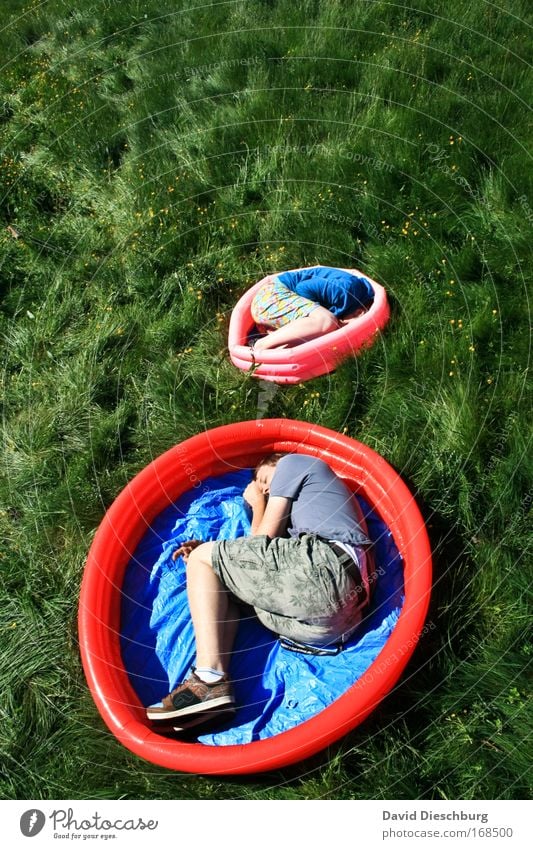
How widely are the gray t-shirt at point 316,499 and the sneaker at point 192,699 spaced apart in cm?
89

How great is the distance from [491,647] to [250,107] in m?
5.14

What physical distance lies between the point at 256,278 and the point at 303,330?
82 cm

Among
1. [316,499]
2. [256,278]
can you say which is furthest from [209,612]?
[256,278]

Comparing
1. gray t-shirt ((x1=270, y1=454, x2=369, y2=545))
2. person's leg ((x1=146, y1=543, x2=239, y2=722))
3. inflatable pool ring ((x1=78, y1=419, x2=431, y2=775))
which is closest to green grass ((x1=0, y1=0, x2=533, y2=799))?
inflatable pool ring ((x1=78, y1=419, x2=431, y2=775))

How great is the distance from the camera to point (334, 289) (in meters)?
5.00

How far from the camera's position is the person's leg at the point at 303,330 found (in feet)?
16.2

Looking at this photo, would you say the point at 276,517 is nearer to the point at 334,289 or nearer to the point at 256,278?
the point at 334,289

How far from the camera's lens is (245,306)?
5.21 metres

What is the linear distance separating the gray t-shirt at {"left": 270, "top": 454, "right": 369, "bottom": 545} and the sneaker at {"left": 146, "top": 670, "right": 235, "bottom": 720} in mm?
889

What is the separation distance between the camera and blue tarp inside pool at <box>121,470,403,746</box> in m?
3.47

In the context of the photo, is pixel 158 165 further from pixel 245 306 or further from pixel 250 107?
pixel 245 306

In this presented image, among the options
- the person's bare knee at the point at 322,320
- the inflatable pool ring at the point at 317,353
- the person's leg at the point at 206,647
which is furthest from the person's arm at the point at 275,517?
the person's bare knee at the point at 322,320

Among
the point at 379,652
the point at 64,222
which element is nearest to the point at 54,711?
the point at 379,652
